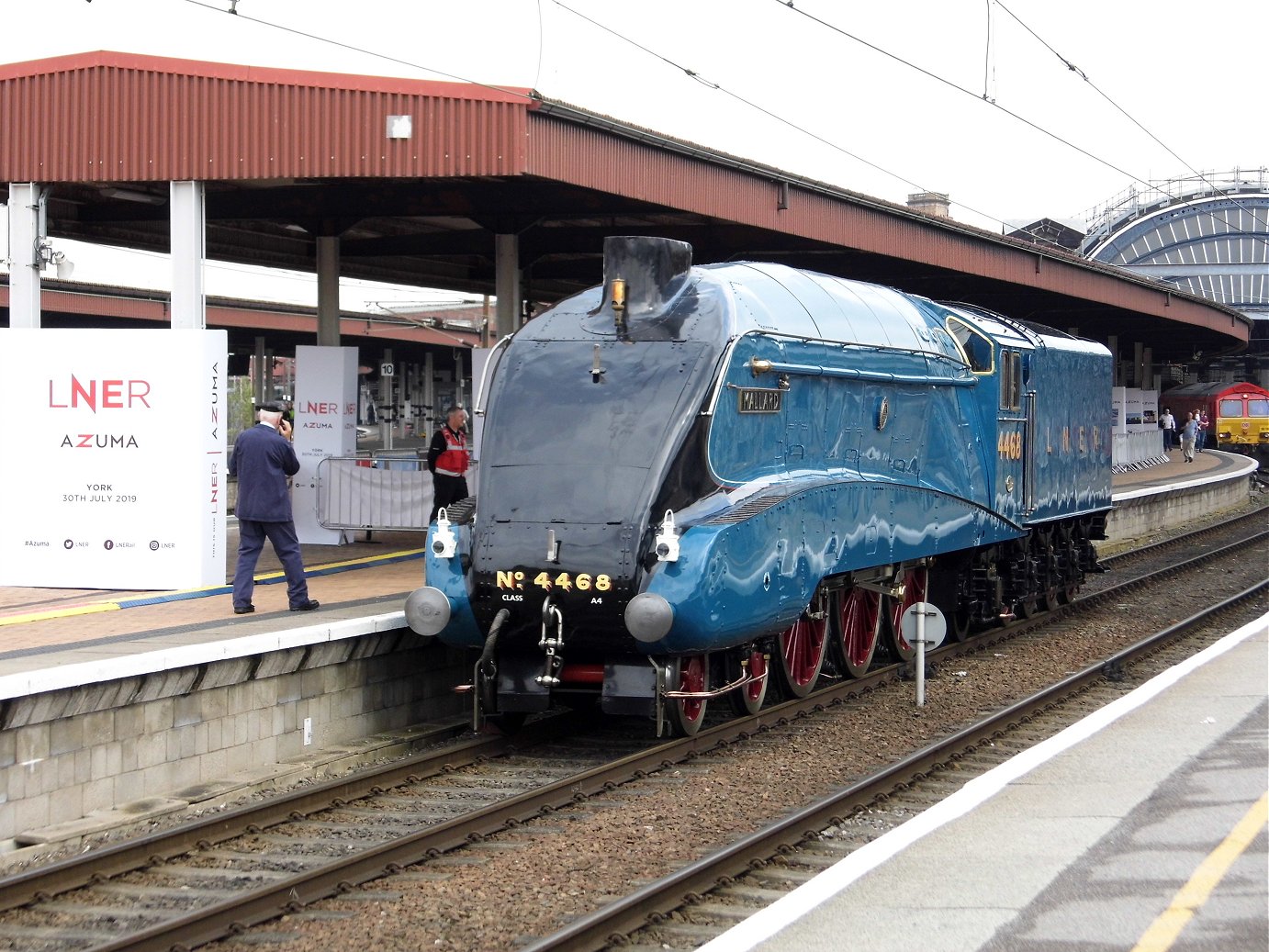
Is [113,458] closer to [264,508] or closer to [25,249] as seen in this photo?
[264,508]

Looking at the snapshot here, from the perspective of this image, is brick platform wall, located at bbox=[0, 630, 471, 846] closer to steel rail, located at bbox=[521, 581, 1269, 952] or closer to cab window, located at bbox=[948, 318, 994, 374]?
steel rail, located at bbox=[521, 581, 1269, 952]

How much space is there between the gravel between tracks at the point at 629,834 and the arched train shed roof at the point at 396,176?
6.74 metres

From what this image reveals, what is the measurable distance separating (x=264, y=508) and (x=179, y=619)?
1.17 meters

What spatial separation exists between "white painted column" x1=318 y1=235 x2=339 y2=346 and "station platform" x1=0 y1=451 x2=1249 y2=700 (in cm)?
556

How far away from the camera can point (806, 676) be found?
1309 cm

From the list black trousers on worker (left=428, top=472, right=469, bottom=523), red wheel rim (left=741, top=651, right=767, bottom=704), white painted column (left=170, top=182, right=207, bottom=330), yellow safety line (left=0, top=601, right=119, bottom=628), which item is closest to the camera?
red wheel rim (left=741, top=651, right=767, bottom=704)

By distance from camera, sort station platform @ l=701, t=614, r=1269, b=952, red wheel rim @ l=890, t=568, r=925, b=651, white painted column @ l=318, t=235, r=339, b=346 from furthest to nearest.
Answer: white painted column @ l=318, t=235, r=339, b=346 < red wheel rim @ l=890, t=568, r=925, b=651 < station platform @ l=701, t=614, r=1269, b=952

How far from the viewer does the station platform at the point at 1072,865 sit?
577cm

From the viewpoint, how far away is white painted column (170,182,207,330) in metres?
15.9

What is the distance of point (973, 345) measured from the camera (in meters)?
16.2

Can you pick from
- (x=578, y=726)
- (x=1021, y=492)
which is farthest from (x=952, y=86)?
(x=578, y=726)

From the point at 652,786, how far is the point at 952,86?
10464 millimetres

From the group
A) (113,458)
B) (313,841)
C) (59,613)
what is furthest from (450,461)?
(313,841)

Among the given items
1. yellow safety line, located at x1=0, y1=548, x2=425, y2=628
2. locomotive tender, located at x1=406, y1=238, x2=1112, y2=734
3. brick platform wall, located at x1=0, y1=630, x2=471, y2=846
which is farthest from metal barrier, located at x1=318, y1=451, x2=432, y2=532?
locomotive tender, located at x1=406, y1=238, x2=1112, y2=734
